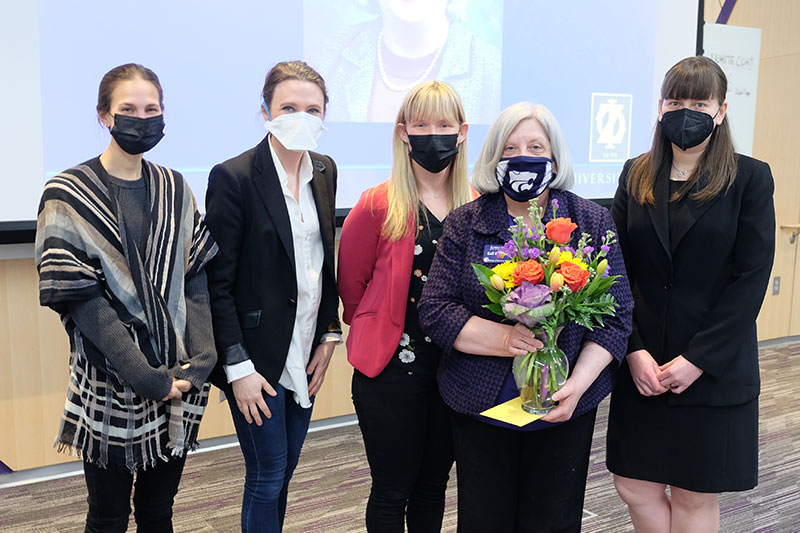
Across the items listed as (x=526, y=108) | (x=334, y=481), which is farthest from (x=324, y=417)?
(x=526, y=108)

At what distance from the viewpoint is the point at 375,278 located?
2113mm

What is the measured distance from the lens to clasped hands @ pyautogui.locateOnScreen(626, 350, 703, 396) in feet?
6.71

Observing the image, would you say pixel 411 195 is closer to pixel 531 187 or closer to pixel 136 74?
pixel 531 187

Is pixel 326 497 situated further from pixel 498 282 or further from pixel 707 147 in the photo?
pixel 707 147

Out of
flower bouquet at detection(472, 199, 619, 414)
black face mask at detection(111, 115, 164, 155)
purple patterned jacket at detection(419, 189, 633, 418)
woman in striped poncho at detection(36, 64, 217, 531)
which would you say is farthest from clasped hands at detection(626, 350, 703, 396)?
black face mask at detection(111, 115, 164, 155)

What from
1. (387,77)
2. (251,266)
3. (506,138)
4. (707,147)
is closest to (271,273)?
(251,266)

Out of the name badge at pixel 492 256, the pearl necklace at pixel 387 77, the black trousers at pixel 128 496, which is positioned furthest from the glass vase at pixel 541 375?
the pearl necklace at pixel 387 77

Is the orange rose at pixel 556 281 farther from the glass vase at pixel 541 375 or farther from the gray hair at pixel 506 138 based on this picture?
the gray hair at pixel 506 138

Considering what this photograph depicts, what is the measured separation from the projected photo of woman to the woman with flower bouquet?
2.03 meters

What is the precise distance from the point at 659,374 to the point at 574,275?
Result: 2.17 ft

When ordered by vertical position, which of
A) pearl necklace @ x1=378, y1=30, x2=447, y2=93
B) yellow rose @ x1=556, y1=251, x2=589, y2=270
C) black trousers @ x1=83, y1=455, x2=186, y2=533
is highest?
pearl necklace @ x1=378, y1=30, x2=447, y2=93

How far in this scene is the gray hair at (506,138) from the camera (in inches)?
73.1

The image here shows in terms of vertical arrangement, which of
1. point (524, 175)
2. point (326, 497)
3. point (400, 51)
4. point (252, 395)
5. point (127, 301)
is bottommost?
point (326, 497)

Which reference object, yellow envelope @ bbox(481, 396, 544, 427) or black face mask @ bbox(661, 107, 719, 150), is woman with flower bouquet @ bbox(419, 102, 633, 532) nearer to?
yellow envelope @ bbox(481, 396, 544, 427)
